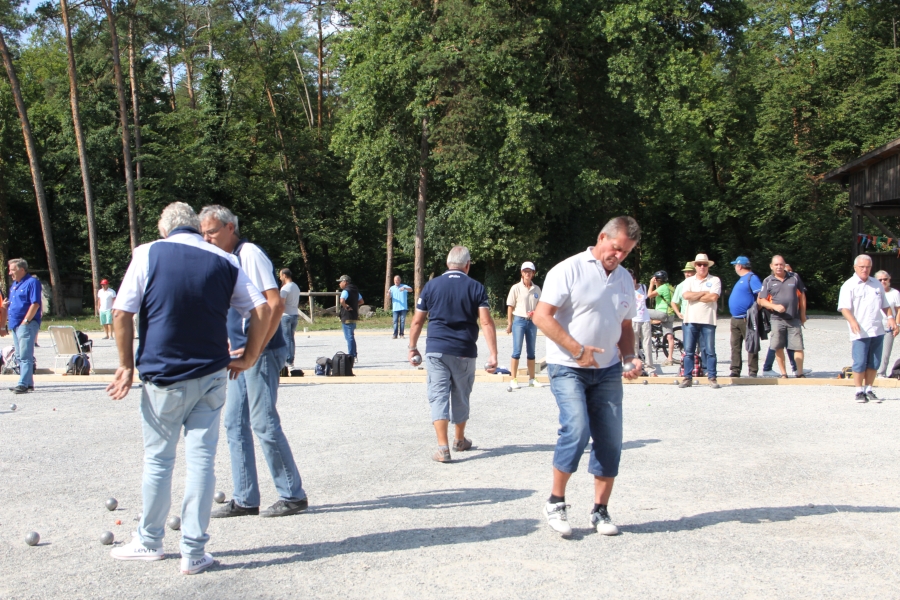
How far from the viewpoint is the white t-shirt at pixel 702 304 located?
12.2 metres

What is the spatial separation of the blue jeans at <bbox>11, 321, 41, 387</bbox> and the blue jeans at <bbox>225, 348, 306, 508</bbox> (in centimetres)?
767

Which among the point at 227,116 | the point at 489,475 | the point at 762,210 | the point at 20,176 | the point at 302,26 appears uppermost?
the point at 302,26

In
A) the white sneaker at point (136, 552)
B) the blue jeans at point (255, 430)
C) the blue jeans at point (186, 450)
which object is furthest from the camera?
the blue jeans at point (255, 430)

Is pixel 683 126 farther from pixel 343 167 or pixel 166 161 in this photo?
pixel 166 161

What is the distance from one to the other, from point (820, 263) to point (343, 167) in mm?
24830

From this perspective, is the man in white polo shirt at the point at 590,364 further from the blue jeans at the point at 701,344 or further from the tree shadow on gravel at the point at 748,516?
the blue jeans at the point at 701,344

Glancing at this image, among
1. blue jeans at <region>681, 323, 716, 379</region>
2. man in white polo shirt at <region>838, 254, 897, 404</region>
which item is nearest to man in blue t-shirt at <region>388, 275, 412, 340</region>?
blue jeans at <region>681, 323, 716, 379</region>

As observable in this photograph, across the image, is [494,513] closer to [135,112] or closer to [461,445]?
[461,445]

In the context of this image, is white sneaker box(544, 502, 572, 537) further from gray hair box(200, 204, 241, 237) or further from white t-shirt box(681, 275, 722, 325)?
white t-shirt box(681, 275, 722, 325)

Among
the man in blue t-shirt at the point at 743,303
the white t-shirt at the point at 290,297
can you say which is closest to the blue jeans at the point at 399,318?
the white t-shirt at the point at 290,297

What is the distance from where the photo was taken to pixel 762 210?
41094mm

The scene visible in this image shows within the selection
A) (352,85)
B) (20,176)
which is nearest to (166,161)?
(20,176)

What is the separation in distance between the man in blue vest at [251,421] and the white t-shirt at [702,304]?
8.13 metres

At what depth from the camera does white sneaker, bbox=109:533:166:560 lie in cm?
465
